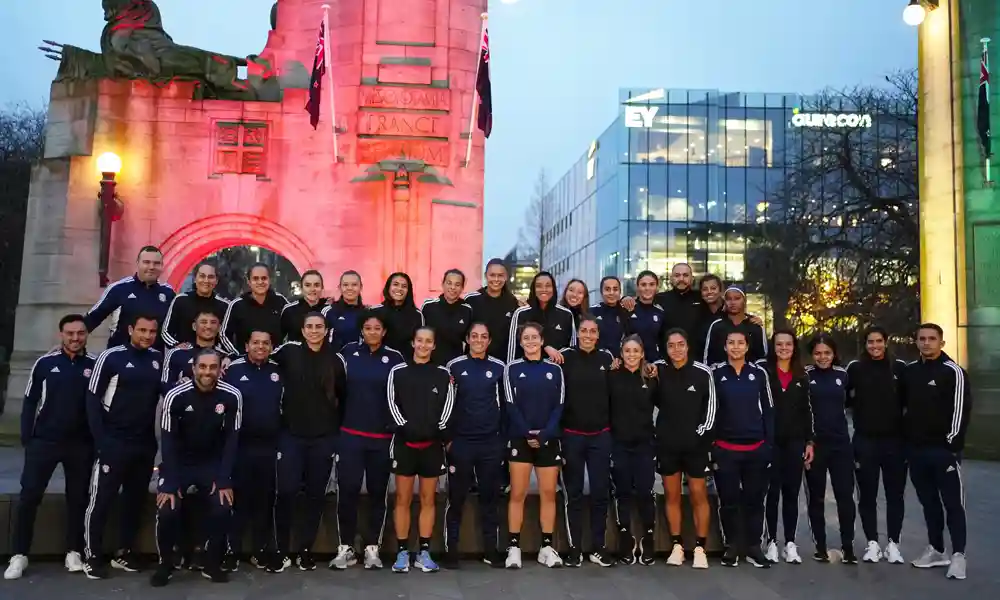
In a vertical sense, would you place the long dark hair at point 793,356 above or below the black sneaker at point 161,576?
above

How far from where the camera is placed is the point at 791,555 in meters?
7.29

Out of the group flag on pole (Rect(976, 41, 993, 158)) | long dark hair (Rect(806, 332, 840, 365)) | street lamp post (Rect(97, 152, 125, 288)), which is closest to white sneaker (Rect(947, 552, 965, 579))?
long dark hair (Rect(806, 332, 840, 365))

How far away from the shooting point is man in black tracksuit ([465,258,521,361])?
312 inches

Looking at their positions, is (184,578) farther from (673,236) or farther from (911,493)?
(673,236)

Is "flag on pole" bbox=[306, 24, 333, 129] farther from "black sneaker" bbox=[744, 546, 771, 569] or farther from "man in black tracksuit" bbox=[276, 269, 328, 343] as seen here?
"black sneaker" bbox=[744, 546, 771, 569]

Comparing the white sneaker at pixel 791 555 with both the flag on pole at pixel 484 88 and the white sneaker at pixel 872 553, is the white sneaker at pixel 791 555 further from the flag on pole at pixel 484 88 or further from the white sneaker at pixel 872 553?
the flag on pole at pixel 484 88

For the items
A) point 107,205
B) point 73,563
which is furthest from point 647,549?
point 107,205

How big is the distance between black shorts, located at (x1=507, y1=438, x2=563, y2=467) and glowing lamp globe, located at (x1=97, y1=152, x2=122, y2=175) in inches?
358

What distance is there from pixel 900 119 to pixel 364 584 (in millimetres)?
20502

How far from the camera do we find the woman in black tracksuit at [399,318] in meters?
7.73

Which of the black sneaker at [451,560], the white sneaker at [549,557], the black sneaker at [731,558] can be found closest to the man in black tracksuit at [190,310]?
the black sneaker at [451,560]

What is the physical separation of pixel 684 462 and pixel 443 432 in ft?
7.17

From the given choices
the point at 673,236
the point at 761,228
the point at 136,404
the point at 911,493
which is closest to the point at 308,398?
the point at 136,404

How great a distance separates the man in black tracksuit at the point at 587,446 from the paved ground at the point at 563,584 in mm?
305
